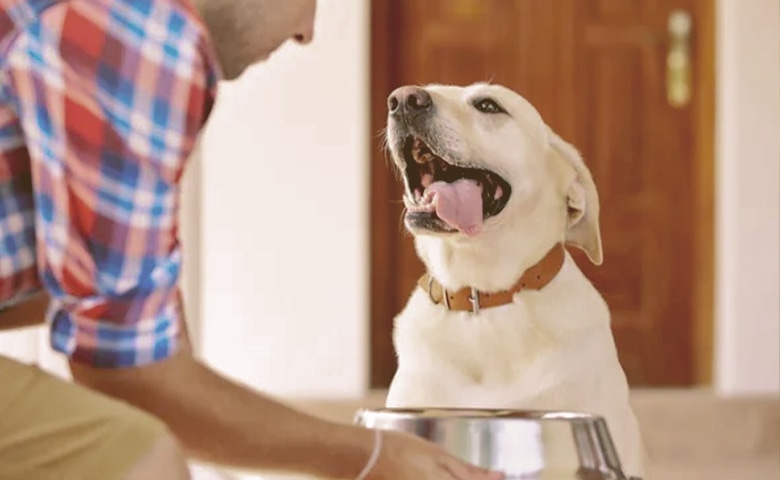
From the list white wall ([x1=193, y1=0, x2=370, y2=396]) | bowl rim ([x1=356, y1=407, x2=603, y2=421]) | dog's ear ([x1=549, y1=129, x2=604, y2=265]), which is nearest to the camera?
bowl rim ([x1=356, y1=407, x2=603, y2=421])

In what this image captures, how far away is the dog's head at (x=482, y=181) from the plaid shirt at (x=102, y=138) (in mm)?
271

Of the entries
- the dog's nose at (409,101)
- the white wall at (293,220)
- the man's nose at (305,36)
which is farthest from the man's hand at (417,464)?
the white wall at (293,220)

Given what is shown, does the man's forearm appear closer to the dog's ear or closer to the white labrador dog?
the white labrador dog

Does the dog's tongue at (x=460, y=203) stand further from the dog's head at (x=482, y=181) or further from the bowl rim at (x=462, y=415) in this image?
the bowl rim at (x=462, y=415)

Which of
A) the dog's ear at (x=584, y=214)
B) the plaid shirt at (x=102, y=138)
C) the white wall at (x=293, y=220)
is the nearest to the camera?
the plaid shirt at (x=102, y=138)

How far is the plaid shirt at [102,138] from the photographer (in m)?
0.65

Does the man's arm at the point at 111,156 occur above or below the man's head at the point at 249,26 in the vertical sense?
below

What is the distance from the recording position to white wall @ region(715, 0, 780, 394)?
1319 mm

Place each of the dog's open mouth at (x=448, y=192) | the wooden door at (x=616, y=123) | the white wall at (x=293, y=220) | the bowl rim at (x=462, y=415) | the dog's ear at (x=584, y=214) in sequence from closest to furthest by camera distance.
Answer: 1. the bowl rim at (x=462, y=415)
2. the dog's open mouth at (x=448, y=192)
3. the dog's ear at (x=584, y=214)
4. the wooden door at (x=616, y=123)
5. the white wall at (x=293, y=220)

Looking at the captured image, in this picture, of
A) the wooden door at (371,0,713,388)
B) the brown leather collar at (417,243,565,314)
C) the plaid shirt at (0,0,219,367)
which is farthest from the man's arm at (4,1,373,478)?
the wooden door at (371,0,713,388)

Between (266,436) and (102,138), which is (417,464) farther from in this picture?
(102,138)

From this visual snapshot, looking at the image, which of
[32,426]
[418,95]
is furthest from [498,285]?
[32,426]

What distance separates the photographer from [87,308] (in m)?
0.67

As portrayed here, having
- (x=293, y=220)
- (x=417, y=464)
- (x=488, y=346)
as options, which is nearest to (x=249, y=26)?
(x=417, y=464)
